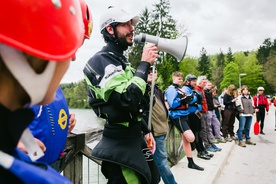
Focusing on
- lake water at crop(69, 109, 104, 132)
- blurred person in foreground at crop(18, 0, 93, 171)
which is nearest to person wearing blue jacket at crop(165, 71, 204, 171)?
lake water at crop(69, 109, 104, 132)

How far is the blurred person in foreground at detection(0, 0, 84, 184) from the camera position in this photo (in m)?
0.68

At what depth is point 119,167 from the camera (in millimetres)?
2100

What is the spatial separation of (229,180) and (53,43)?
17.5 ft

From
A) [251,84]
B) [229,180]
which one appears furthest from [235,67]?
[229,180]

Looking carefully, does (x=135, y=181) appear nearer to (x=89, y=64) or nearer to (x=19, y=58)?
(x=89, y=64)

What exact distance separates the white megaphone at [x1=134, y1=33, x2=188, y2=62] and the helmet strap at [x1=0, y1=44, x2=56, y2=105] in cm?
177

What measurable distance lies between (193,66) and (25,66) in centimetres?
5166

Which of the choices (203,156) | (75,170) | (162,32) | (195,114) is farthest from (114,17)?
(162,32)

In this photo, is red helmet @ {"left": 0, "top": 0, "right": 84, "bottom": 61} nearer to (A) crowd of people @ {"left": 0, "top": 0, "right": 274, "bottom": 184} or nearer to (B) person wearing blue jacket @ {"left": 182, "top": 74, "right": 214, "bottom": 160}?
(A) crowd of people @ {"left": 0, "top": 0, "right": 274, "bottom": 184}

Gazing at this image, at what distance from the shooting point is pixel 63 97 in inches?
71.4

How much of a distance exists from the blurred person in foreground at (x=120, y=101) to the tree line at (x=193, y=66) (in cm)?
669

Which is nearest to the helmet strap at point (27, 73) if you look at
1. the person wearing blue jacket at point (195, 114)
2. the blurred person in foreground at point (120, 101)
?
the blurred person in foreground at point (120, 101)

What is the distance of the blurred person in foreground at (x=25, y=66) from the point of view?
Result: 2.24 feet

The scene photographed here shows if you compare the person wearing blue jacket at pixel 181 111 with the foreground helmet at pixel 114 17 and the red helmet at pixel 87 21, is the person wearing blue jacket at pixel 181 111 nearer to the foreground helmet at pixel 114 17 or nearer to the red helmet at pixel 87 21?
the foreground helmet at pixel 114 17
